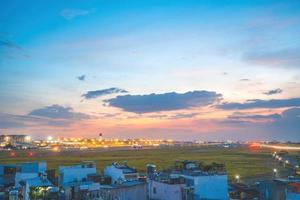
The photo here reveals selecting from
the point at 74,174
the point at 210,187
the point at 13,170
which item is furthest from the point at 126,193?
the point at 13,170

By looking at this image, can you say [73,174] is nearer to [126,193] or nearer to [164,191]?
[126,193]

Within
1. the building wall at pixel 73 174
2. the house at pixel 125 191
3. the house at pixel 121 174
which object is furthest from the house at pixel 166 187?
the building wall at pixel 73 174

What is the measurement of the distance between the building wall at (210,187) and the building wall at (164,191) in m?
1.29

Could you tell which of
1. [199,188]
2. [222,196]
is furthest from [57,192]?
[222,196]

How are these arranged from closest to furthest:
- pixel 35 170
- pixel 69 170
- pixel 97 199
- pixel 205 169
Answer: pixel 97 199 → pixel 205 169 → pixel 69 170 → pixel 35 170

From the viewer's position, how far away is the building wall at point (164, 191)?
30172 millimetres

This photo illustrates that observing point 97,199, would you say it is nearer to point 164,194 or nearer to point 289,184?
point 164,194

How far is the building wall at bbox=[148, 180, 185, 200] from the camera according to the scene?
30.2m

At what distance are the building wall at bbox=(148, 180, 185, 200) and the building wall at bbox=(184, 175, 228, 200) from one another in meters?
1.29

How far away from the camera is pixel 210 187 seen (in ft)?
99.4

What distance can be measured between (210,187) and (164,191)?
392 cm

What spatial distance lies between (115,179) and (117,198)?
1100cm

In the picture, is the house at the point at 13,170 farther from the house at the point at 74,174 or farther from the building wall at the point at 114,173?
the building wall at the point at 114,173

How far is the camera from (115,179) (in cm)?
3972
